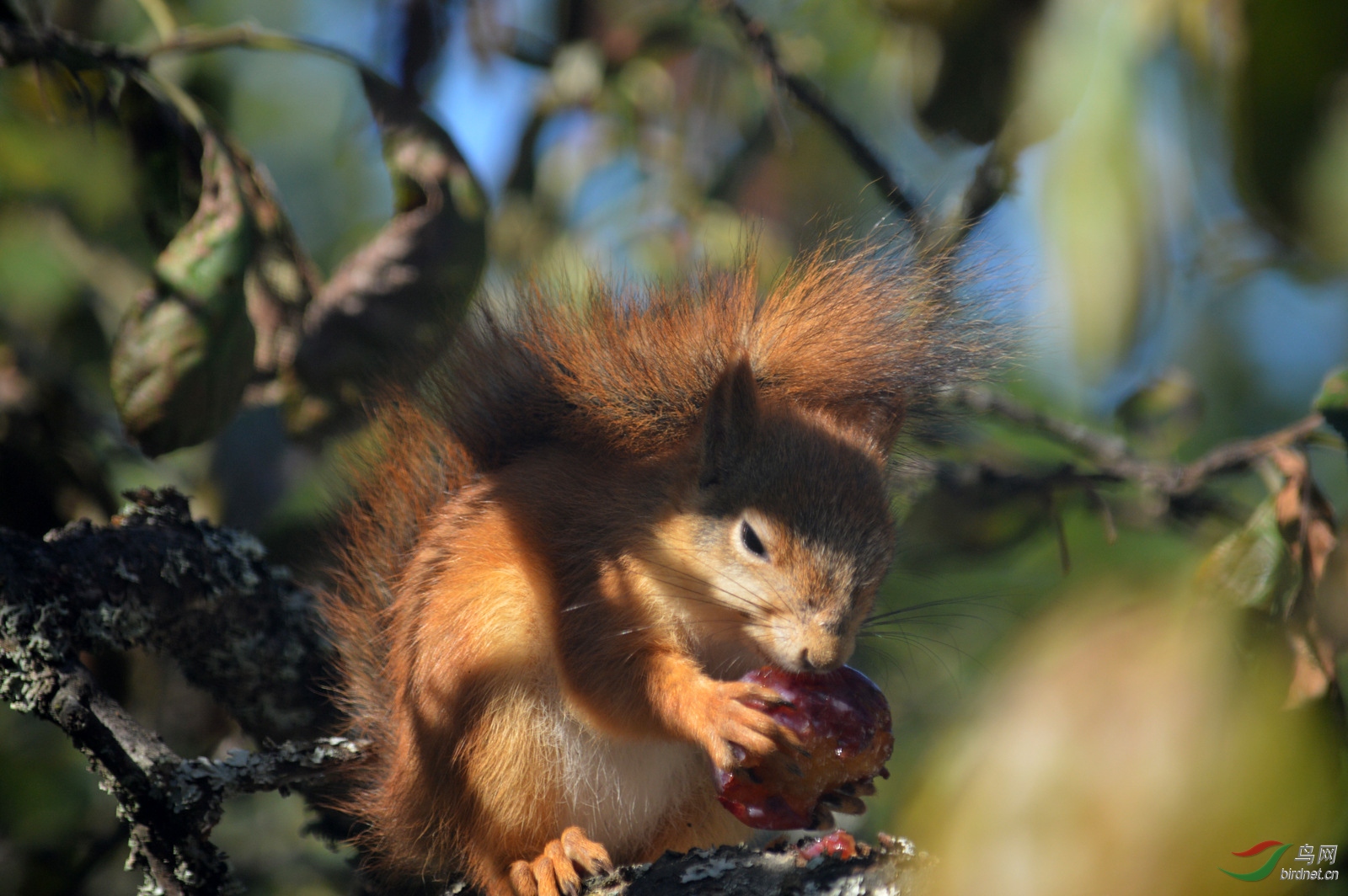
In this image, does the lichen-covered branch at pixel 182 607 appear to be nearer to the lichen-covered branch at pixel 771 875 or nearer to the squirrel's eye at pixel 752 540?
the lichen-covered branch at pixel 771 875

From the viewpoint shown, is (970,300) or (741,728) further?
(970,300)

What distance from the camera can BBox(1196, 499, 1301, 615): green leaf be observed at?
108cm

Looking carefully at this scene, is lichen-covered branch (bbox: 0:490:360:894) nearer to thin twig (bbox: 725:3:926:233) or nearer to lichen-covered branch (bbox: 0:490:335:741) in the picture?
lichen-covered branch (bbox: 0:490:335:741)

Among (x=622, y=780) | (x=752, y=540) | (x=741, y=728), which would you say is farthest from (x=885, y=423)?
(x=622, y=780)

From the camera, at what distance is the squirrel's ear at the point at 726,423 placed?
1748 mm

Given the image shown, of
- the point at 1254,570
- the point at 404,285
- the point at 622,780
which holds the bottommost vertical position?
the point at 622,780

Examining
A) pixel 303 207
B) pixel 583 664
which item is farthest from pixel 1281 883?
pixel 303 207

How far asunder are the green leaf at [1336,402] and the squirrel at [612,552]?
0.62 meters

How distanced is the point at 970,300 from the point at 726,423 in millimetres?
590

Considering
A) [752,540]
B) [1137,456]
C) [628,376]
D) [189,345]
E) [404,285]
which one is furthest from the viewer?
[1137,456]

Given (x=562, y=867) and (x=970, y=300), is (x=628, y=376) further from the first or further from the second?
(x=562, y=867)

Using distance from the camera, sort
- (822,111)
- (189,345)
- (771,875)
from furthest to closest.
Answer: (822,111) → (189,345) → (771,875)
